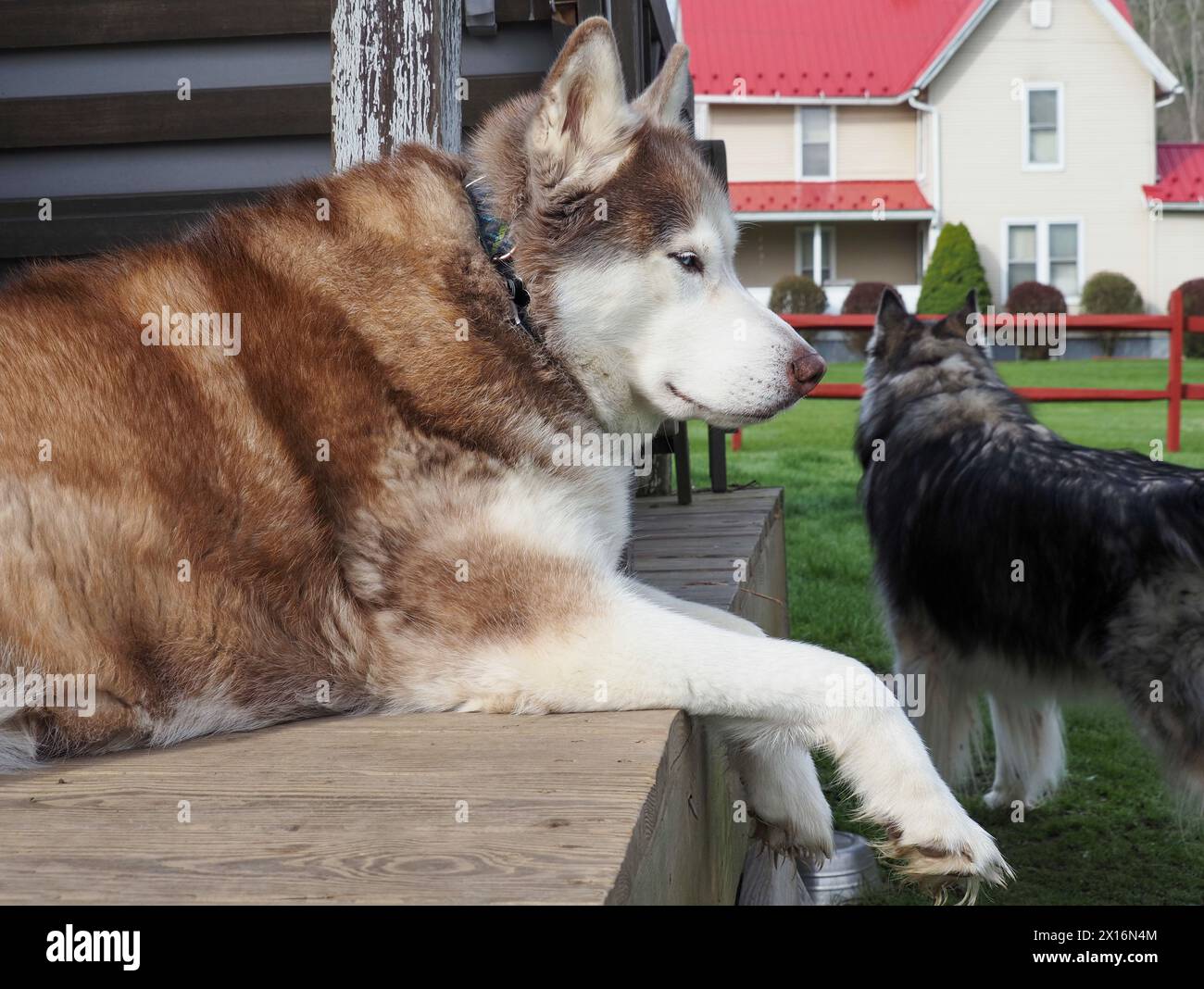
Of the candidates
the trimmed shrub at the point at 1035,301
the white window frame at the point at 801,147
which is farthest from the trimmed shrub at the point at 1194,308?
the white window frame at the point at 801,147

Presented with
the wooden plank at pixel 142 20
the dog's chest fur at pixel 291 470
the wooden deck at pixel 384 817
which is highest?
the wooden plank at pixel 142 20

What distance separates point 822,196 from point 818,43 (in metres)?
3.33

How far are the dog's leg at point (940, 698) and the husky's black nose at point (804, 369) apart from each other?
1911 mm

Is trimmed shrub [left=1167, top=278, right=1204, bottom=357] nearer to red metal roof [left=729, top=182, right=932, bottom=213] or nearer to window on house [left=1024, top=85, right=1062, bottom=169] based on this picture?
window on house [left=1024, top=85, right=1062, bottom=169]

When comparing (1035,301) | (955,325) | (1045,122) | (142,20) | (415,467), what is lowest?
(415,467)

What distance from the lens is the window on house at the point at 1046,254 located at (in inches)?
907

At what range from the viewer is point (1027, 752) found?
3.91m

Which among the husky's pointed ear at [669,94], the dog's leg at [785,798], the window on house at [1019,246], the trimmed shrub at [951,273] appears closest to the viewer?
the dog's leg at [785,798]

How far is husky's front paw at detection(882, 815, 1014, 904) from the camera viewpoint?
5.22 feet

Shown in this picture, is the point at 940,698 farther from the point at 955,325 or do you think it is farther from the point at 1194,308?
the point at 1194,308

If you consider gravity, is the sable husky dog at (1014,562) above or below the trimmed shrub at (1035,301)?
below

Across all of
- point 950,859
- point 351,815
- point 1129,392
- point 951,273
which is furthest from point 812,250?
point 351,815

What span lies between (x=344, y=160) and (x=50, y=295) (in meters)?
1.04

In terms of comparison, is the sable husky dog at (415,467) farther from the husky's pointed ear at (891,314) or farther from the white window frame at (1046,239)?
the white window frame at (1046,239)
